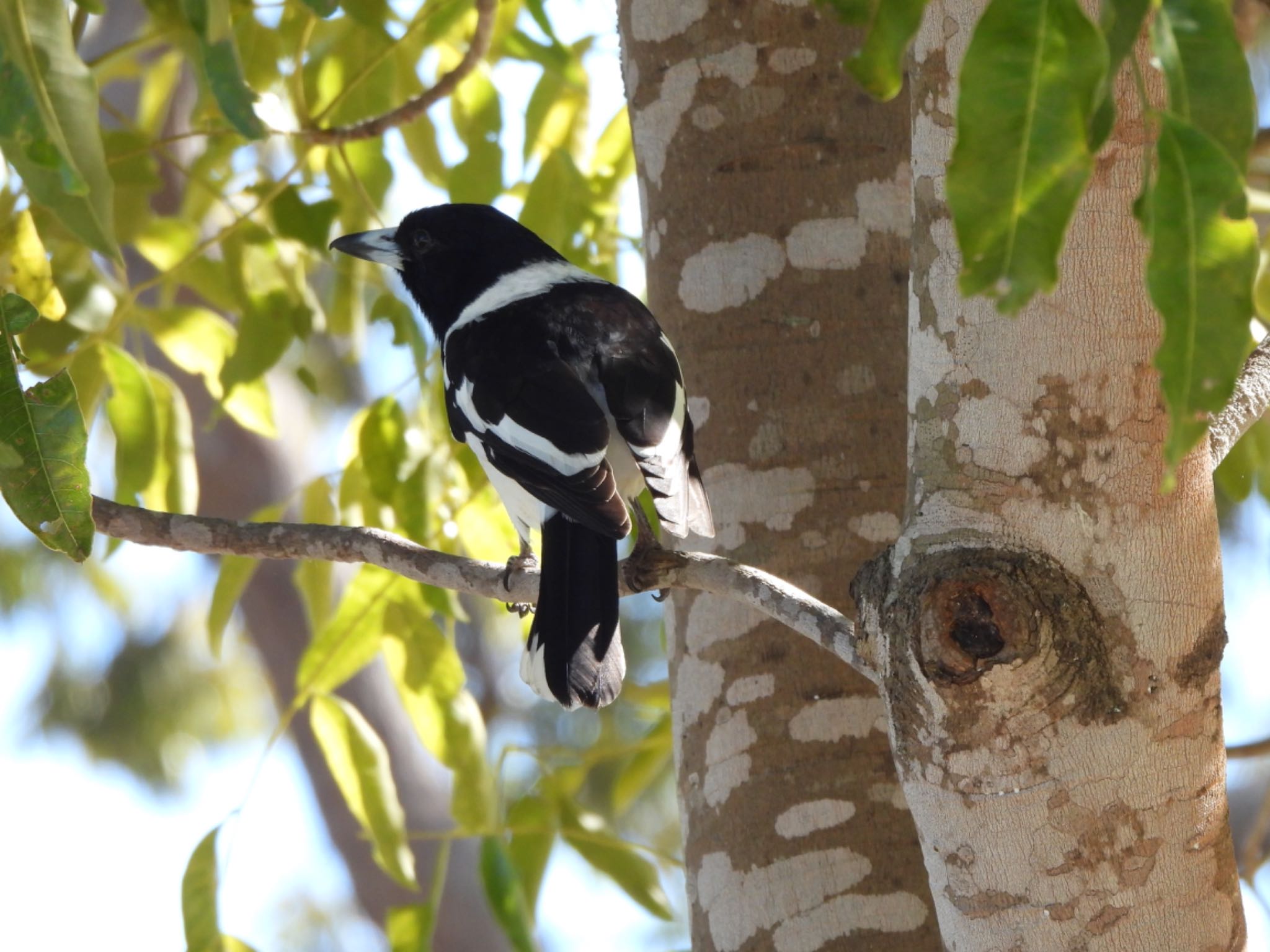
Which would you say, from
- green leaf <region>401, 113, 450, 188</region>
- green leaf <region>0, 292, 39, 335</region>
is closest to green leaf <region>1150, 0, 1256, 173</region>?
green leaf <region>0, 292, 39, 335</region>

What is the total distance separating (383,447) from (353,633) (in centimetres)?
31

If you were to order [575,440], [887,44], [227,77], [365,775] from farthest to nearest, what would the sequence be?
1. [365,775]
2. [575,440]
3. [227,77]
4. [887,44]

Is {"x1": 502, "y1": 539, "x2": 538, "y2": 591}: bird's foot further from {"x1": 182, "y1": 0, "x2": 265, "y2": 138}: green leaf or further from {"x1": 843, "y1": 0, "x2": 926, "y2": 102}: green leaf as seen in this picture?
{"x1": 843, "y1": 0, "x2": 926, "y2": 102}: green leaf

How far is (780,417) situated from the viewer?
1943mm

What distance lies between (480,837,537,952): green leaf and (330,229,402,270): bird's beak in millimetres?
1279

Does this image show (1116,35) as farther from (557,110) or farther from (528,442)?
(557,110)

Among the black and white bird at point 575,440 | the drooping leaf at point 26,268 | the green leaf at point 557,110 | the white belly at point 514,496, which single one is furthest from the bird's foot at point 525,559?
the drooping leaf at point 26,268

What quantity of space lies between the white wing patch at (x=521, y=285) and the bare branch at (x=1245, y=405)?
4.43 feet

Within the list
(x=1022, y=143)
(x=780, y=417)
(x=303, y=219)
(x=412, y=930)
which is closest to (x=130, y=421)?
(x=303, y=219)

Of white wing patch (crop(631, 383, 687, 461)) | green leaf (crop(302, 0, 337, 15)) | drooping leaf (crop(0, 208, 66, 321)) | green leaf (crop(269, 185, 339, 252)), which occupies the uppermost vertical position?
green leaf (crop(269, 185, 339, 252))

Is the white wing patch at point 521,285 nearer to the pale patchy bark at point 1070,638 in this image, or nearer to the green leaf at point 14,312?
the green leaf at point 14,312

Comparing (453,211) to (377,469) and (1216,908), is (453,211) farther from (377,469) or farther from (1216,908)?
(1216,908)

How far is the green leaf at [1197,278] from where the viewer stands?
0.73 m

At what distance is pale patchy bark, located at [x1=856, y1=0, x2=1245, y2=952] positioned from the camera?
1.15 metres
